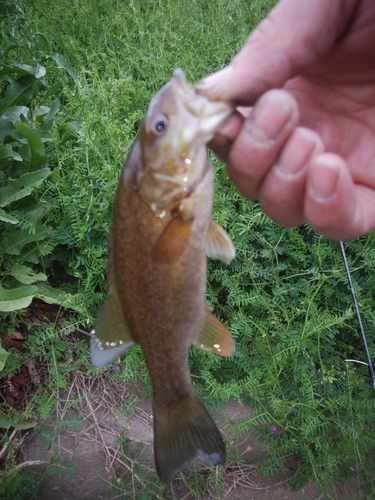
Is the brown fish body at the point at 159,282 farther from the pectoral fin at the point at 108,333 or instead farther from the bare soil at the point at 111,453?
the bare soil at the point at 111,453

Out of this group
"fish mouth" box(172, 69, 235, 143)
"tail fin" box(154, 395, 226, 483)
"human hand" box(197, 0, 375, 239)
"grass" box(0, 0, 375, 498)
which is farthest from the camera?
"grass" box(0, 0, 375, 498)

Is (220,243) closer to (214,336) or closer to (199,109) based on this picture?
(214,336)

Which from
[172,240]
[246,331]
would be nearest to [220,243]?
[172,240]

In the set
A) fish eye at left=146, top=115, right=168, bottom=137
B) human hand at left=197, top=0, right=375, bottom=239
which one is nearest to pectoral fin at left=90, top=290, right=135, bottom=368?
fish eye at left=146, top=115, right=168, bottom=137

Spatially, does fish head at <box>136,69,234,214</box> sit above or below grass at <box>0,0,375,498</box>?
above

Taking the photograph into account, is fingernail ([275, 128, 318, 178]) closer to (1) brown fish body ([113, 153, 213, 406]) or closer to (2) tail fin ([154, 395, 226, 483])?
Answer: (1) brown fish body ([113, 153, 213, 406])

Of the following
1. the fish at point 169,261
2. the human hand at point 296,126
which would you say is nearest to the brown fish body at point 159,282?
the fish at point 169,261

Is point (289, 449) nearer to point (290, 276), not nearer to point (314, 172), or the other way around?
point (290, 276)
